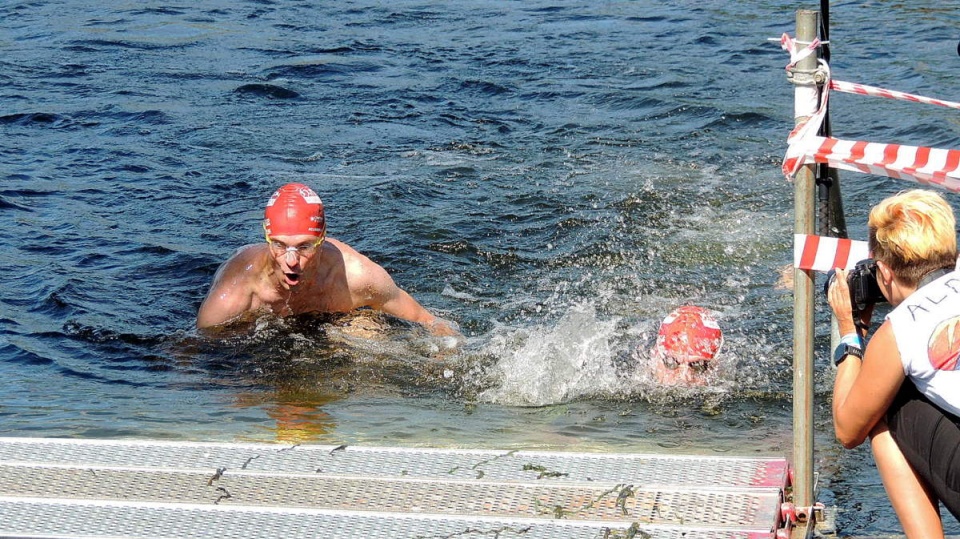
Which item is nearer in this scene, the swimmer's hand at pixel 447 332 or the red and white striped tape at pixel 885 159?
the red and white striped tape at pixel 885 159

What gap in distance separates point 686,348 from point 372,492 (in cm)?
305

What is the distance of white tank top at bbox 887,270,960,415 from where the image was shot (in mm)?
3867

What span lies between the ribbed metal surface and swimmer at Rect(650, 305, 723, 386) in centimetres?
237

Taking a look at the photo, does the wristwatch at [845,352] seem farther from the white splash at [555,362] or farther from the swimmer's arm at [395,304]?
the swimmer's arm at [395,304]

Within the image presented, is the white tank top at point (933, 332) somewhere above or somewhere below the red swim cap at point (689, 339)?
above

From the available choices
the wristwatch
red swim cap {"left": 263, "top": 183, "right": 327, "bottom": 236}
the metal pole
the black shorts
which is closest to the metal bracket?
the metal pole

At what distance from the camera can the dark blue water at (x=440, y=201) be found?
680cm

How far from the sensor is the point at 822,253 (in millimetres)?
4156

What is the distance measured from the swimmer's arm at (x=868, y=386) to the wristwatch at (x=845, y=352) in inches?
0.6

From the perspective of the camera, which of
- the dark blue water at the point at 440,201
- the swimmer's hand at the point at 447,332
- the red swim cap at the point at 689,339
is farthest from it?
the swimmer's hand at the point at 447,332

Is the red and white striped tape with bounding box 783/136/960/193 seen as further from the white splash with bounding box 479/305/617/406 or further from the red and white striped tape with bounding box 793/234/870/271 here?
the white splash with bounding box 479/305/617/406

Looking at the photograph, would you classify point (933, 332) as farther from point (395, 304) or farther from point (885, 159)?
point (395, 304)

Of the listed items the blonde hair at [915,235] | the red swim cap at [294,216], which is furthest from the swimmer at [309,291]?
the blonde hair at [915,235]

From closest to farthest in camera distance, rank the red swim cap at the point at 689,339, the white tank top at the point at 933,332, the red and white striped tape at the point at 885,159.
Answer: the white tank top at the point at 933,332 < the red and white striped tape at the point at 885,159 < the red swim cap at the point at 689,339
